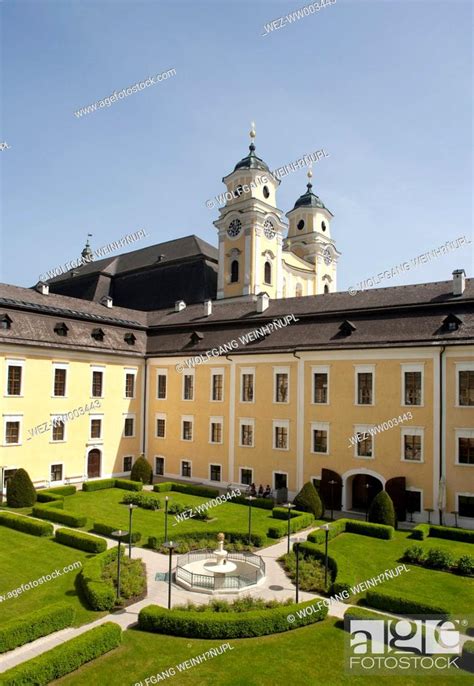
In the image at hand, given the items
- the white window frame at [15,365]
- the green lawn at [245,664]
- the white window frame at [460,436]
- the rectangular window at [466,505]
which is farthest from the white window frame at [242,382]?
the green lawn at [245,664]

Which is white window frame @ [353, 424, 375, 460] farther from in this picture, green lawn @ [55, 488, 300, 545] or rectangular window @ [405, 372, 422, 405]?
green lawn @ [55, 488, 300, 545]

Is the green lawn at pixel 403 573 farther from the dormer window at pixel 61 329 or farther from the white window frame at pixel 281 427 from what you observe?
the dormer window at pixel 61 329

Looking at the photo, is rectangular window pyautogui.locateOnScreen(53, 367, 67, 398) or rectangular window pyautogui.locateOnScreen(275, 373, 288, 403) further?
rectangular window pyautogui.locateOnScreen(53, 367, 67, 398)

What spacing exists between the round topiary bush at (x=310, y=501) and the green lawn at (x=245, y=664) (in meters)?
12.6

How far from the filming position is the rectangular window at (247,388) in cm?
3409

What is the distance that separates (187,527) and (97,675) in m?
12.4

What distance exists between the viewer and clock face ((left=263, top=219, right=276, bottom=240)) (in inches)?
2142

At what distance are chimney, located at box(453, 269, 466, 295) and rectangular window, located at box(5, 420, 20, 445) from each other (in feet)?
86.8

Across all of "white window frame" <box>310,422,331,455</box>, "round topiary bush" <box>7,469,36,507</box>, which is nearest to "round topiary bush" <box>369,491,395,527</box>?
"white window frame" <box>310,422,331,455</box>

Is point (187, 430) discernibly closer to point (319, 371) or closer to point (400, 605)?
point (319, 371)

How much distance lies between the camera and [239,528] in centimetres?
2478

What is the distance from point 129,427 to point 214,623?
25329 millimetres

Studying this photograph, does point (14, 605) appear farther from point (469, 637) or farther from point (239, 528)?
point (469, 637)

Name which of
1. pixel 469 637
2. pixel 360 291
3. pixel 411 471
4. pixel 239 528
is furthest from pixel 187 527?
pixel 360 291
